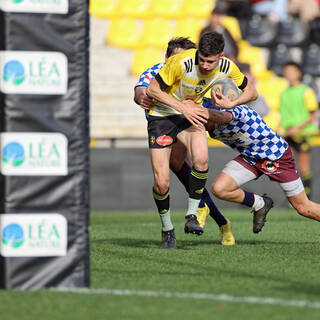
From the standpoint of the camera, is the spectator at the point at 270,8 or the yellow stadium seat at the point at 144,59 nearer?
the yellow stadium seat at the point at 144,59

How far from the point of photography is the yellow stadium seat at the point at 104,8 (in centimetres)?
2073

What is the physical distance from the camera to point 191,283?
573cm

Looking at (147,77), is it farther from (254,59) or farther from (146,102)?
(254,59)

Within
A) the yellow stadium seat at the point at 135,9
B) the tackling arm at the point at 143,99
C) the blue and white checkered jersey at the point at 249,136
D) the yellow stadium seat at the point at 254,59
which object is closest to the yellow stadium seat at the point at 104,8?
the yellow stadium seat at the point at 135,9

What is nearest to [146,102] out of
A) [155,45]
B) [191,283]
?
[191,283]

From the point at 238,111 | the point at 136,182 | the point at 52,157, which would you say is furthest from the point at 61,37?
the point at 136,182

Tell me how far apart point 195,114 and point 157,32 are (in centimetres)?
1249

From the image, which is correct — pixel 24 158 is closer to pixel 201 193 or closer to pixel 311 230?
pixel 201 193

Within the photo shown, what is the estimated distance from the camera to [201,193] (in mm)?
8117

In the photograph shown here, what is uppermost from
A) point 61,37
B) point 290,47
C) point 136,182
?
point 61,37

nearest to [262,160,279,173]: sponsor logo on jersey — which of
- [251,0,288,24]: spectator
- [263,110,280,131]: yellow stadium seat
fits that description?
[263,110,280,131]: yellow stadium seat

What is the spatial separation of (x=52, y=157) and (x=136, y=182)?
9784 millimetres

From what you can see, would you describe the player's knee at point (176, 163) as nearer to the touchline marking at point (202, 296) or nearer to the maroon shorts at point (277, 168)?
the maroon shorts at point (277, 168)

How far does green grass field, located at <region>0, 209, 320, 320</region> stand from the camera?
470 cm
